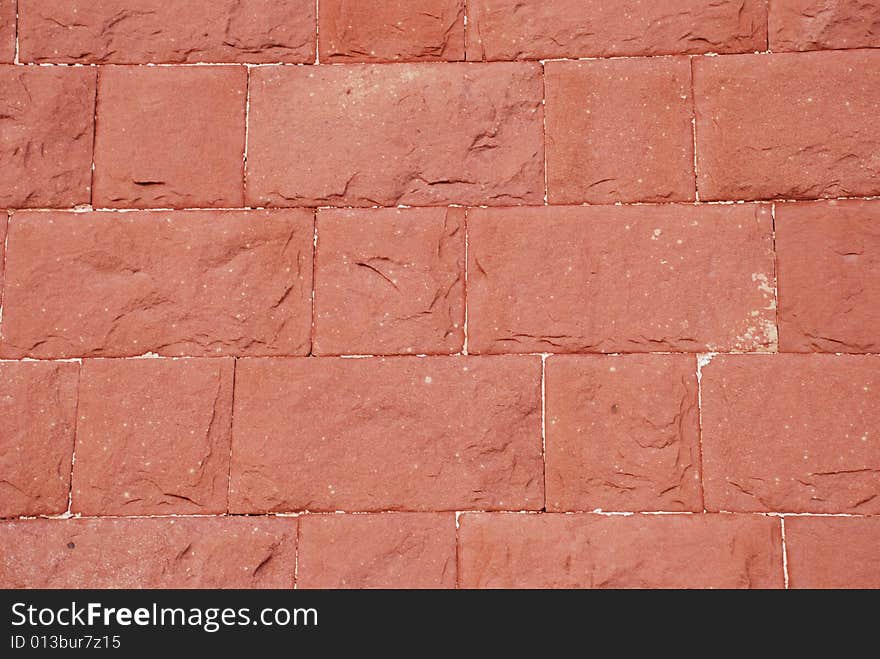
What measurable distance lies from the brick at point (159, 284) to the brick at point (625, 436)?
99cm

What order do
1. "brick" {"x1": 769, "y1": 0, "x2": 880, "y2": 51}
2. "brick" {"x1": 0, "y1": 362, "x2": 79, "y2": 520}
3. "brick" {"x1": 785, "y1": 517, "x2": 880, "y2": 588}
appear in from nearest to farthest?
1. "brick" {"x1": 785, "y1": 517, "x2": 880, "y2": 588}
2. "brick" {"x1": 0, "y1": 362, "x2": 79, "y2": 520}
3. "brick" {"x1": 769, "y1": 0, "x2": 880, "y2": 51}

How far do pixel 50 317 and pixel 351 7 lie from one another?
5.36 feet

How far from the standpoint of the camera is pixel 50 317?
285 centimetres

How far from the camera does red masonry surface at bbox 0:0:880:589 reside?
2732 mm

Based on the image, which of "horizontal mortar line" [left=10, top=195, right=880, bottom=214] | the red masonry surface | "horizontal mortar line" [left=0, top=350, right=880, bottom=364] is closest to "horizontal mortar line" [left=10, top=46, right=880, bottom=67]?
the red masonry surface

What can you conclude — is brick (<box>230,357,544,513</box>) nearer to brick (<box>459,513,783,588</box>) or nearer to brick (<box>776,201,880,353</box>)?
brick (<box>459,513,783,588</box>)

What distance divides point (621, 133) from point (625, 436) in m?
1.13

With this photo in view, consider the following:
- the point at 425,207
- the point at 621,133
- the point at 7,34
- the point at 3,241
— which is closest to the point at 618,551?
the point at 425,207

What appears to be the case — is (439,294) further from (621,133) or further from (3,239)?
(3,239)

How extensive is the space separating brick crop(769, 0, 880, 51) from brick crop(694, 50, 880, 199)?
0.15 feet

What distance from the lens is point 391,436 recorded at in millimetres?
2779

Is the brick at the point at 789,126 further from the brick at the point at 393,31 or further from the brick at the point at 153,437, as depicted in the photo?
the brick at the point at 153,437
